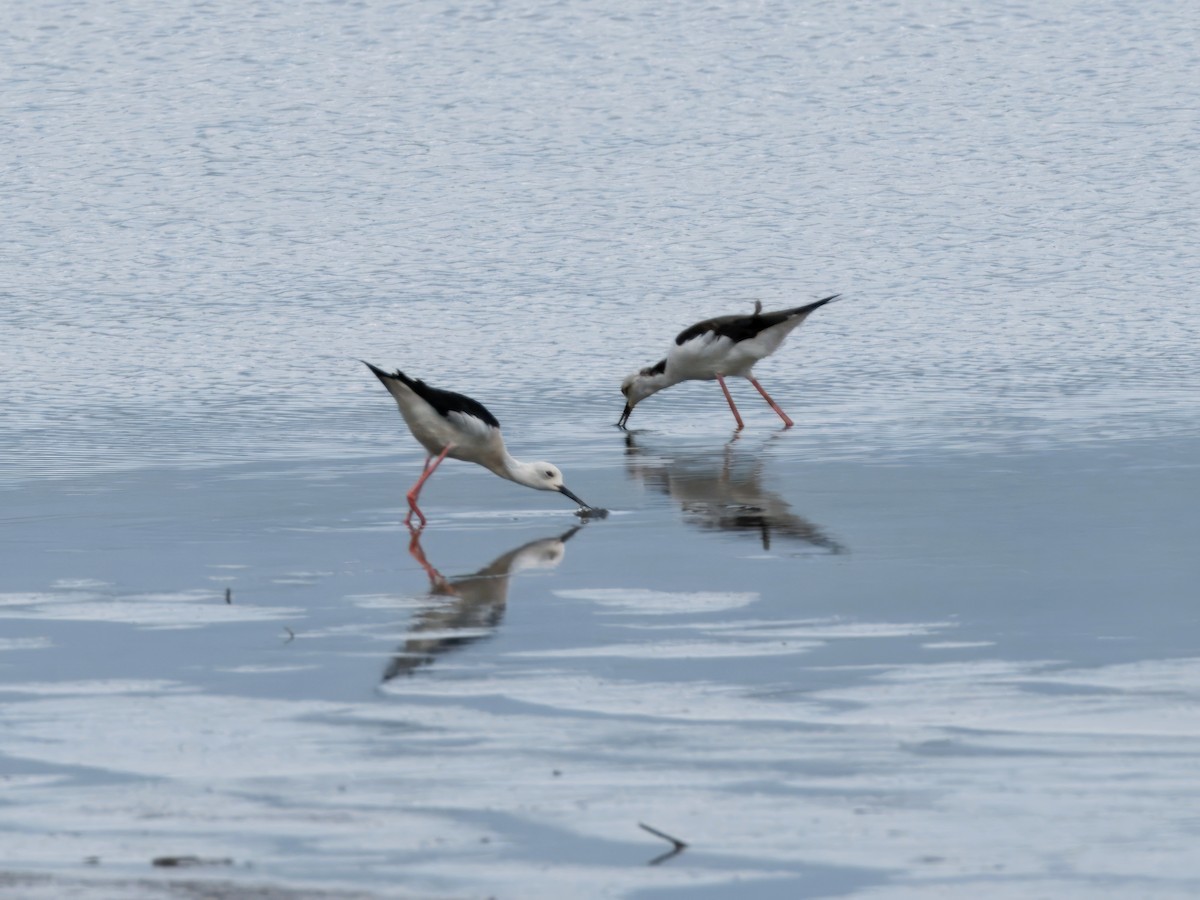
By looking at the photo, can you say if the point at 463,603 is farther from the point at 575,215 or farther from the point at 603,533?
the point at 575,215

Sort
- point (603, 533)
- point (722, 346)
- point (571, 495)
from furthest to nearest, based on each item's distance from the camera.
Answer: point (722, 346), point (571, 495), point (603, 533)

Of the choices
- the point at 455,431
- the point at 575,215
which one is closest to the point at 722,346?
the point at 455,431

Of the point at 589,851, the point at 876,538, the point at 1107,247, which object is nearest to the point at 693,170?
the point at 1107,247

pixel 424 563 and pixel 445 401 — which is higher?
pixel 445 401

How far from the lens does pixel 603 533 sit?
12.8 meters

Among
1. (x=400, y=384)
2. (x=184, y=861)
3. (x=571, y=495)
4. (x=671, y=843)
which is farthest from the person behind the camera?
(x=400, y=384)

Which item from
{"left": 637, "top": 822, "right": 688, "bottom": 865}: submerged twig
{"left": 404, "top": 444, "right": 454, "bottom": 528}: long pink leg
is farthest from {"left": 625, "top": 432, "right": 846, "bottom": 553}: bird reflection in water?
{"left": 637, "top": 822, "right": 688, "bottom": 865}: submerged twig

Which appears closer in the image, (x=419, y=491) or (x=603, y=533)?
(x=603, y=533)

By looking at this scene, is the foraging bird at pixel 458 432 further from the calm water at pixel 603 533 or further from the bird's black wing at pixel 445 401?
the calm water at pixel 603 533

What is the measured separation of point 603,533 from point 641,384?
6.23m

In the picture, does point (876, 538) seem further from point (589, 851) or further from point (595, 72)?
point (595, 72)

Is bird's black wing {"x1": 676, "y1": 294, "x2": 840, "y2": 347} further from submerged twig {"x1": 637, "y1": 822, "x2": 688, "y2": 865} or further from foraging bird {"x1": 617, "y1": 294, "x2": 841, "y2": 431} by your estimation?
submerged twig {"x1": 637, "y1": 822, "x2": 688, "y2": 865}

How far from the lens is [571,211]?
34906mm

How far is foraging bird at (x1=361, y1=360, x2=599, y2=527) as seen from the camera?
44.9 ft
